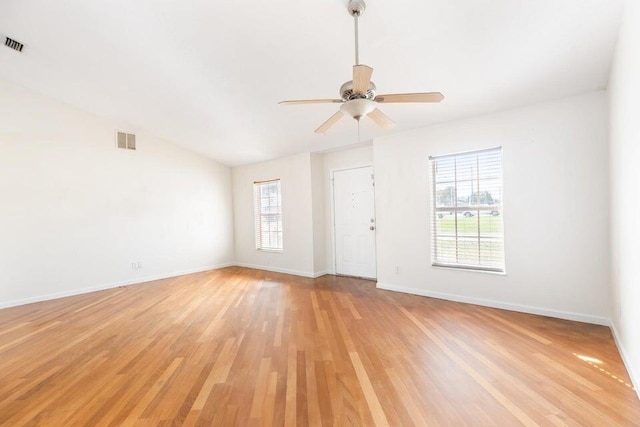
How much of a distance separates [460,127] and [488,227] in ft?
4.47

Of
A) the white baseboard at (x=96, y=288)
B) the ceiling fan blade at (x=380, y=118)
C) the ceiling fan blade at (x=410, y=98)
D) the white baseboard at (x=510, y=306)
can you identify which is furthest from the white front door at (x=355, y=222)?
the white baseboard at (x=96, y=288)

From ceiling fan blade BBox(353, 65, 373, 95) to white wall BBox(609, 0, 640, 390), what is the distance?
158 centimetres

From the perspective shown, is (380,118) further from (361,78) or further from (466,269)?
(466,269)

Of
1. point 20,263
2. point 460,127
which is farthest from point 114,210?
point 460,127

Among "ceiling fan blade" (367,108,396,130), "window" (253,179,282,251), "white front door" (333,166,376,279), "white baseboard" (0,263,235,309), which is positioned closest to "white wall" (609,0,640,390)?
"ceiling fan blade" (367,108,396,130)

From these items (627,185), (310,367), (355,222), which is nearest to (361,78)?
(627,185)

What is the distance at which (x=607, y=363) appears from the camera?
2162 mm

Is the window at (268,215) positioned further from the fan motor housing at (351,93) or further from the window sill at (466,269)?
the fan motor housing at (351,93)

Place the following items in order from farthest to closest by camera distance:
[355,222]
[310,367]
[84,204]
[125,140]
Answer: [355,222]
[125,140]
[84,204]
[310,367]

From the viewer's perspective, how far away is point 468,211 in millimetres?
3719

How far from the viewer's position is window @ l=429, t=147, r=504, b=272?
350 centimetres

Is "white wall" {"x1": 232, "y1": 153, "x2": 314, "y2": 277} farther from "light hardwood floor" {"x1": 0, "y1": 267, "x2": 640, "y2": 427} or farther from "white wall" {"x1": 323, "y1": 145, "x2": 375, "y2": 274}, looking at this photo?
"light hardwood floor" {"x1": 0, "y1": 267, "x2": 640, "y2": 427}

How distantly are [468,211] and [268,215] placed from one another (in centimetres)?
411

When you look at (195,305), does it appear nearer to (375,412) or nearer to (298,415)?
(298,415)
